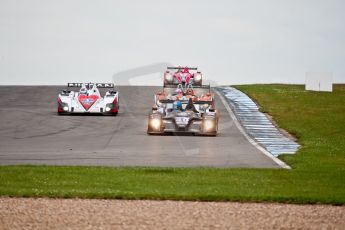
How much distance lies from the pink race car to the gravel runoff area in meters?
28.1

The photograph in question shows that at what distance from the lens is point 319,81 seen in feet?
178

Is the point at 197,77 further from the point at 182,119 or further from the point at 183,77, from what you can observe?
the point at 182,119

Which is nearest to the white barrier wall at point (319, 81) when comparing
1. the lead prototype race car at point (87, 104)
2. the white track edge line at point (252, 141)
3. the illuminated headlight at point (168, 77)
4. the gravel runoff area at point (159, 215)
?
the white track edge line at point (252, 141)

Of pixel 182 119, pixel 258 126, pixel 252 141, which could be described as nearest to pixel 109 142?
pixel 182 119

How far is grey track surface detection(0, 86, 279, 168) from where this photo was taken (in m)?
22.6

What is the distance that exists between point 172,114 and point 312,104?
15.1 metres

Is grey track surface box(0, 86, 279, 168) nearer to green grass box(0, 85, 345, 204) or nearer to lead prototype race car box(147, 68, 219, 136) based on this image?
lead prototype race car box(147, 68, 219, 136)

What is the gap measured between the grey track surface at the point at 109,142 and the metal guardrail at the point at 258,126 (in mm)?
613

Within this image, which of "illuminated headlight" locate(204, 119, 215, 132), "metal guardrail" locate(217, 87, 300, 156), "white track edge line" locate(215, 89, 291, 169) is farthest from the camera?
"illuminated headlight" locate(204, 119, 215, 132)

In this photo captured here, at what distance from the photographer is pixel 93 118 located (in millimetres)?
37469

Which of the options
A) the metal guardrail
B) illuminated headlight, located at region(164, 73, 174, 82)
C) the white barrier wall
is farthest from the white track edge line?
the white barrier wall

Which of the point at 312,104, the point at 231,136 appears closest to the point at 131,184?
the point at 231,136

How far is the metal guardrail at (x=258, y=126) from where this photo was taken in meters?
27.5

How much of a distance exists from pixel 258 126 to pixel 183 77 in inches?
396
